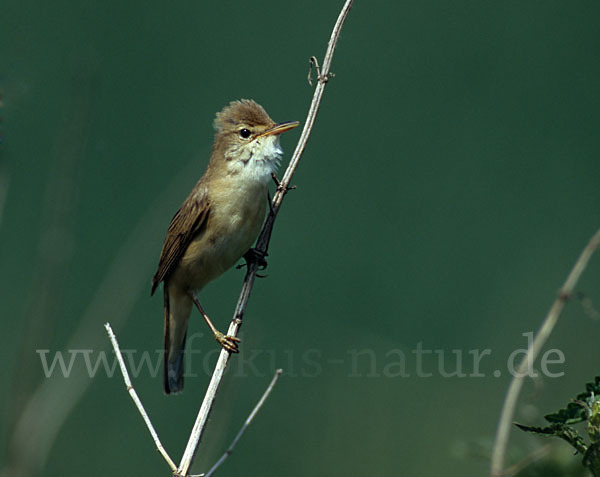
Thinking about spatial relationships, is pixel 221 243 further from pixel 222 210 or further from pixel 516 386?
pixel 516 386

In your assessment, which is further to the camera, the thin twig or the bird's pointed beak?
the bird's pointed beak

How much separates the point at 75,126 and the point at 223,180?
4.08 feet

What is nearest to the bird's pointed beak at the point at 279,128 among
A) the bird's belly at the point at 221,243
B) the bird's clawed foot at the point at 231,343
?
the bird's belly at the point at 221,243

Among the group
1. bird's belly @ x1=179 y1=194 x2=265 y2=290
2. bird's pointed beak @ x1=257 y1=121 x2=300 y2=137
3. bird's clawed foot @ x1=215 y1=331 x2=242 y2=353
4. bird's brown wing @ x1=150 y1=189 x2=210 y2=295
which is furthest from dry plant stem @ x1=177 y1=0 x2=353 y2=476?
bird's brown wing @ x1=150 y1=189 x2=210 y2=295

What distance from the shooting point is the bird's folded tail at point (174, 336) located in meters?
3.98

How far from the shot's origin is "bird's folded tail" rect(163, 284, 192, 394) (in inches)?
157

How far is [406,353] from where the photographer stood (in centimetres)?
512

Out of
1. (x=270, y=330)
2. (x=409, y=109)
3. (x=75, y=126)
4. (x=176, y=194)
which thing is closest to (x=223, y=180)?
(x=176, y=194)

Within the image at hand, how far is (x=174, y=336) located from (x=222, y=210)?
84 centimetres

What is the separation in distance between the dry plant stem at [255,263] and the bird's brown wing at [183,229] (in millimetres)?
535

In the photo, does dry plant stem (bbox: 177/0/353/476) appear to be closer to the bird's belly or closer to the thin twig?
the thin twig

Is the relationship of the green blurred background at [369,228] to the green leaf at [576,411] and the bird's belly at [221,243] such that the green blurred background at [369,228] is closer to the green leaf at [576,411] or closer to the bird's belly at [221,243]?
the bird's belly at [221,243]

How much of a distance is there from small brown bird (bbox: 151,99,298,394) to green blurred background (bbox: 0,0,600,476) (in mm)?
201

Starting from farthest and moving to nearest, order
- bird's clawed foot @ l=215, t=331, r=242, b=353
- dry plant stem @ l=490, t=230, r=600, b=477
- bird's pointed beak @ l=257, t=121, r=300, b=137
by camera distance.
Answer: bird's pointed beak @ l=257, t=121, r=300, b=137 → bird's clawed foot @ l=215, t=331, r=242, b=353 → dry plant stem @ l=490, t=230, r=600, b=477
